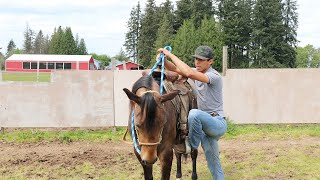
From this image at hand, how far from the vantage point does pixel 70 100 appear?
9422 millimetres

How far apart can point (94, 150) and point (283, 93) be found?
17.3 feet

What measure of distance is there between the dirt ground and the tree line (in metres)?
41.6

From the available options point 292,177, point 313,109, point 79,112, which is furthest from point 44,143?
point 313,109

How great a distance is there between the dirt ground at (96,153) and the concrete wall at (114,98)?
4.05 ft

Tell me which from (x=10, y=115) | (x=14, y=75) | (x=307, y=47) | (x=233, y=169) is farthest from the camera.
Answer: (x=307, y=47)

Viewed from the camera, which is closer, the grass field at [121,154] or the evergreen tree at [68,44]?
the grass field at [121,154]

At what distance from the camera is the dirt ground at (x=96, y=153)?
6.36m

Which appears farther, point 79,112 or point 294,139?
point 79,112

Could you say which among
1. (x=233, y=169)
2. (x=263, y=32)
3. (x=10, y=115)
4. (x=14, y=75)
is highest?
(x=263, y=32)

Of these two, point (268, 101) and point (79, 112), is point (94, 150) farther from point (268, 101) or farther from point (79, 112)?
point (268, 101)

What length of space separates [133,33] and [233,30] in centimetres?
2684

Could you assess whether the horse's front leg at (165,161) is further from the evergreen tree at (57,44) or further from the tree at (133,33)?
the evergreen tree at (57,44)

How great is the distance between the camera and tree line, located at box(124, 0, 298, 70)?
182 feet

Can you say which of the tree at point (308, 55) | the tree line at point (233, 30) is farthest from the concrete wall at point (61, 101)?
the tree at point (308, 55)
